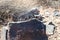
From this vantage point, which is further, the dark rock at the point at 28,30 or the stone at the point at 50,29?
the stone at the point at 50,29

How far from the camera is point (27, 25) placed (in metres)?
2.29

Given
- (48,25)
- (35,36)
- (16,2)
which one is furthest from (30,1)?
(35,36)

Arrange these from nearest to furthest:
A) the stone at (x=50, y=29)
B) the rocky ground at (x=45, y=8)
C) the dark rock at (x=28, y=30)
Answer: the dark rock at (x=28, y=30) < the stone at (x=50, y=29) < the rocky ground at (x=45, y=8)

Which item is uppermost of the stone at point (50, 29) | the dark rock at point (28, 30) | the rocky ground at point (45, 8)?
the dark rock at point (28, 30)

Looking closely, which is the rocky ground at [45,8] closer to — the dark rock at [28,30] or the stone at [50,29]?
the stone at [50,29]

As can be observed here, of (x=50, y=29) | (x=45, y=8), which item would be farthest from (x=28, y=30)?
(x=45, y=8)

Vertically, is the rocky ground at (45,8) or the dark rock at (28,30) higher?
the dark rock at (28,30)

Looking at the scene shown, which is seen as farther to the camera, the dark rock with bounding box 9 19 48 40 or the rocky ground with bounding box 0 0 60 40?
the rocky ground with bounding box 0 0 60 40

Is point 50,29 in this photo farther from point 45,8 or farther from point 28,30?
point 28,30

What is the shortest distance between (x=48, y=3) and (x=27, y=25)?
2.39 m

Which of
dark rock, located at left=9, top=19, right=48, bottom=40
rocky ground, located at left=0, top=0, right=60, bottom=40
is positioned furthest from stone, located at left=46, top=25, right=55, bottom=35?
dark rock, located at left=9, top=19, right=48, bottom=40

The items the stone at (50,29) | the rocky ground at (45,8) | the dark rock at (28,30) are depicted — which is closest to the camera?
the dark rock at (28,30)

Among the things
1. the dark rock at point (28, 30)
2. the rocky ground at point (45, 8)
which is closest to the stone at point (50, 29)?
the rocky ground at point (45, 8)

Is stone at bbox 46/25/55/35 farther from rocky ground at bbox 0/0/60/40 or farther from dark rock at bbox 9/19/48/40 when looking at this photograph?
dark rock at bbox 9/19/48/40
